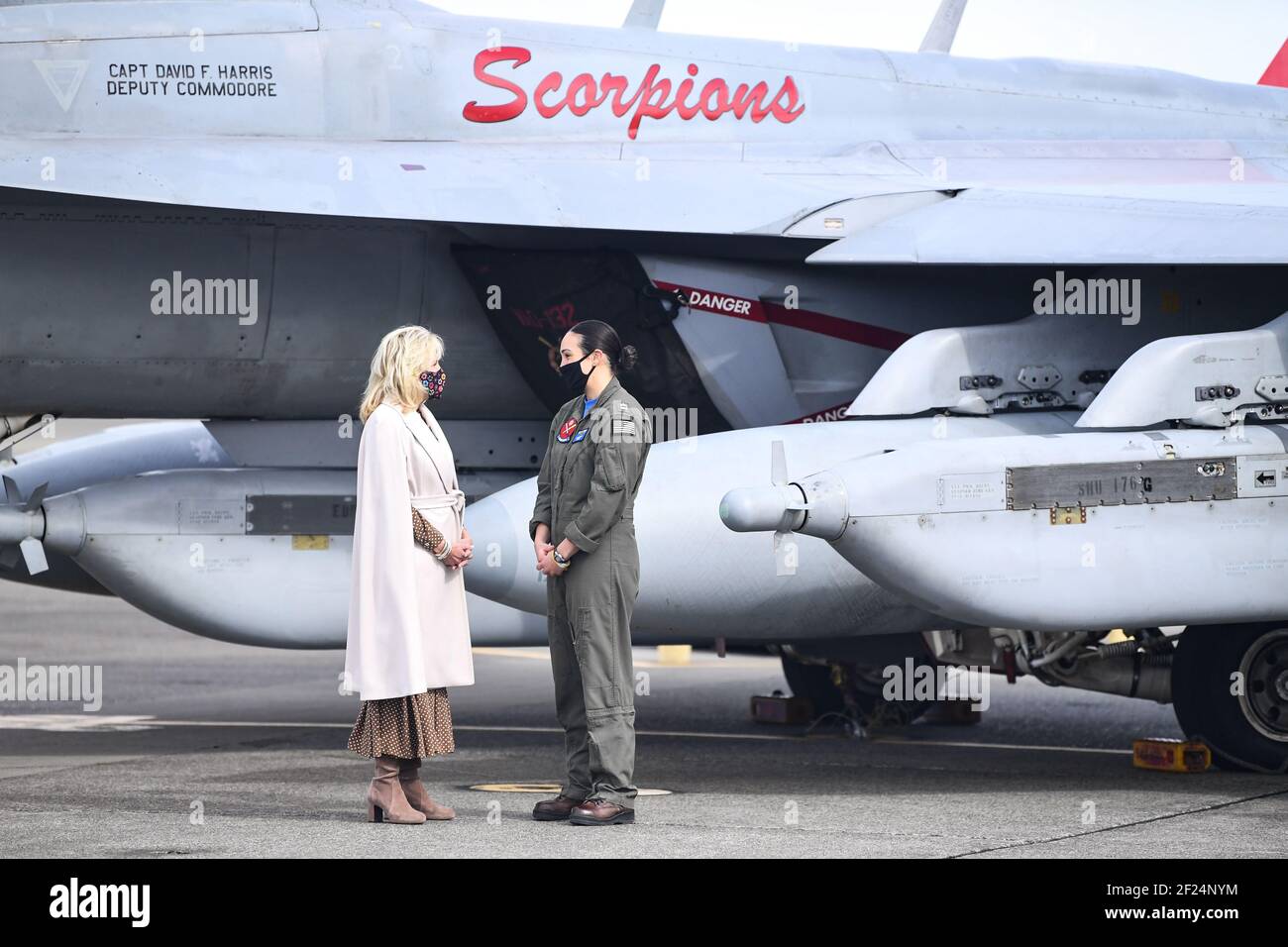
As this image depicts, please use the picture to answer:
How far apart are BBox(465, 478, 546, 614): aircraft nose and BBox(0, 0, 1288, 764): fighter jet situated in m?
0.02

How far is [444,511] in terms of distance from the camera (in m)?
6.57

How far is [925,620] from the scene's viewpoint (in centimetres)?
834

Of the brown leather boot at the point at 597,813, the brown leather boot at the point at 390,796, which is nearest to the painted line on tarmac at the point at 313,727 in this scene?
the brown leather boot at the point at 597,813

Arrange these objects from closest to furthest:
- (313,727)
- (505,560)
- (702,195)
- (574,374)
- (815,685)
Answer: (574,374), (505,560), (702,195), (313,727), (815,685)

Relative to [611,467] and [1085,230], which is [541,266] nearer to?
[1085,230]

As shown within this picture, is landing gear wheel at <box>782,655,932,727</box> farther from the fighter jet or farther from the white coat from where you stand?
the white coat

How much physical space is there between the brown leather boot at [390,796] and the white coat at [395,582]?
30 centimetres

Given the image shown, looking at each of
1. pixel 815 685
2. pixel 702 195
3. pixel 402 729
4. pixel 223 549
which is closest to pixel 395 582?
pixel 402 729

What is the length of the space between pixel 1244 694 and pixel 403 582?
4.30 m

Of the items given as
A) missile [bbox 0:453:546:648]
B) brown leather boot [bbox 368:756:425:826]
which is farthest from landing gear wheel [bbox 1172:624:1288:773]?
brown leather boot [bbox 368:756:425:826]

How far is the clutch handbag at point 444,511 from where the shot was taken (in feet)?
21.3

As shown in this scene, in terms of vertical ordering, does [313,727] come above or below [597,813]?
above

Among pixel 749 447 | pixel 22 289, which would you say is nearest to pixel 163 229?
pixel 22 289

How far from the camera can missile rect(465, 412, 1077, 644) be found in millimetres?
7633
